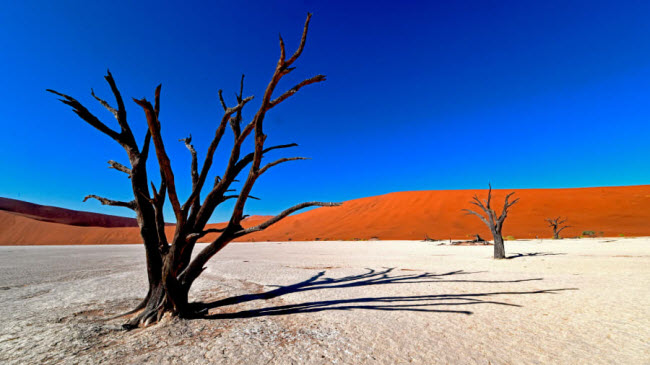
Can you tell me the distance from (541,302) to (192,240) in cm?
530

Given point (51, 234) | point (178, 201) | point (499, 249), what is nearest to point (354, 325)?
point (178, 201)

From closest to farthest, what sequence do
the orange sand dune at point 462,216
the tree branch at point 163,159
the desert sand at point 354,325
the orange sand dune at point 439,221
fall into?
1. the desert sand at point 354,325
2. the tree branch at point 163,159
3. the orange sand dune at point 462,216
4. the orange sand dune at point 439,221

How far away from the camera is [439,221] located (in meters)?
37.1

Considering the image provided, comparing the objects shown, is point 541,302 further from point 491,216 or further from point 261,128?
point 491,216

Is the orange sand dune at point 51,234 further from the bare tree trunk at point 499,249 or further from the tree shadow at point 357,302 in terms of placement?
the bare tree trunk at point 499,249

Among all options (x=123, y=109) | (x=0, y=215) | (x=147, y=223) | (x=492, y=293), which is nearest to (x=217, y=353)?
(x=147, y=223)

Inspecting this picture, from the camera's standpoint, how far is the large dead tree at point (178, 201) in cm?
339

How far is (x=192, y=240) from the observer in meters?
3.62

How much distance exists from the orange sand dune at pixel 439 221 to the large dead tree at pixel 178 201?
29489 mm

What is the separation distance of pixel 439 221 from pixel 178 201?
125 ft

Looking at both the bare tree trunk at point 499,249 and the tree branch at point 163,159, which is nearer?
the tree branch at point 163,159

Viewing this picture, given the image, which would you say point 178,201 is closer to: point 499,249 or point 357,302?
point 357,302

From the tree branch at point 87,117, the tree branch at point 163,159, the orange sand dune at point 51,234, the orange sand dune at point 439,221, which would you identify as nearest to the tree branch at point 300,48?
the tree branch at point 163,159

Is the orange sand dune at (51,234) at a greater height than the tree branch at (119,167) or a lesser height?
lesser
